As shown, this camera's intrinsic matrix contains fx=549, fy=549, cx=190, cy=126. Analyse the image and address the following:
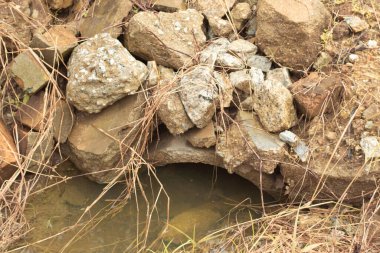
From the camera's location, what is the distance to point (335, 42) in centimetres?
284

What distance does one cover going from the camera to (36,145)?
9.07 ft

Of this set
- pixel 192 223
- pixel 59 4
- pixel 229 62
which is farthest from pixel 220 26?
→ pixel 192 223

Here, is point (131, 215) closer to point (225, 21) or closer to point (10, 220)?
point (10, 220)

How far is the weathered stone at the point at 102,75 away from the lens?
2.72 m

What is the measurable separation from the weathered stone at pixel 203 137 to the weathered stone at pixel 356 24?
2.89 feet

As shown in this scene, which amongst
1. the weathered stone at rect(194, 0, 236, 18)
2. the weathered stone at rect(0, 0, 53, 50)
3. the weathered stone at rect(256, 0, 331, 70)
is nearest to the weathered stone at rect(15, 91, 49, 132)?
the weathered stone at rect(0, 0, 53, 50)

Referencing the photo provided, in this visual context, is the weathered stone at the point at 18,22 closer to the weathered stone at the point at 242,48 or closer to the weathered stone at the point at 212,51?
the weathered stone at the point at 212,51

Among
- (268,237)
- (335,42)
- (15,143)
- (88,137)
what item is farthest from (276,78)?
(15,143)

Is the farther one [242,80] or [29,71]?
[29,71]

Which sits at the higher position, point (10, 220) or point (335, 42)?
point (335, 42)

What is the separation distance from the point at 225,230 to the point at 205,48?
3.12 feet

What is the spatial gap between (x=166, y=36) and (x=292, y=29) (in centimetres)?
64

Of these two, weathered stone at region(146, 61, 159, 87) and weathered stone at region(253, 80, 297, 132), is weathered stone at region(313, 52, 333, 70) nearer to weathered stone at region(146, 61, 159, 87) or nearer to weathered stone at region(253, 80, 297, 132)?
weathered stone at region(253, 80, 297, 132)

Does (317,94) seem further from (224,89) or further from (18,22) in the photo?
(18,22)
